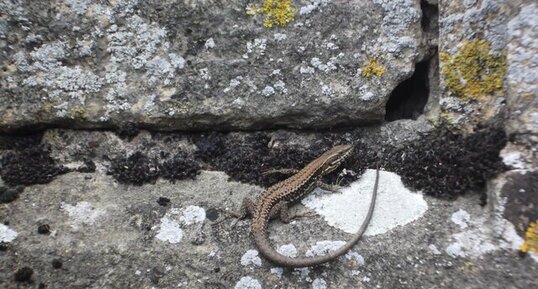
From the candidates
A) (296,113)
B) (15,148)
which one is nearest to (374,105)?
(296,113)

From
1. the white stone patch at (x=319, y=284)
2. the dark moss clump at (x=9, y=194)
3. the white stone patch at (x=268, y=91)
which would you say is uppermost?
the white stone patch at (x=268, y=91)

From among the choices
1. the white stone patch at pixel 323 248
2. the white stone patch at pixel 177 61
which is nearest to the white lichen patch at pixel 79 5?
the white stone patch at pixel 177 61

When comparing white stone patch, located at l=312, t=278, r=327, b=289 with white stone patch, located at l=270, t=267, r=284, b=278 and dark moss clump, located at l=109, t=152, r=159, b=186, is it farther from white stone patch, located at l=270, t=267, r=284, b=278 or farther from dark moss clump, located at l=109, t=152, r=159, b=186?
dark moss clump, located at l=109, t=152, r=159, b=186

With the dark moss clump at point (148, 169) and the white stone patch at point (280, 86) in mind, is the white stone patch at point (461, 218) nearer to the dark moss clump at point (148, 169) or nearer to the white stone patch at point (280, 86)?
the white stone patch at point (280, 86)

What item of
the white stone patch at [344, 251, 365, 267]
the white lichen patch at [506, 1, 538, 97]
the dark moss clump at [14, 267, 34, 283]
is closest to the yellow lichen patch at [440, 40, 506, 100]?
the white lichen patch at [506, 1, 538, 97]

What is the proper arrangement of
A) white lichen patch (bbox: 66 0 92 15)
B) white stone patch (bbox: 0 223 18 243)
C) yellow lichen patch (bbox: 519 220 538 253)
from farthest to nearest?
1. white lichen patch (bbox: 66 0 92 15)
2. white stone patch (bbox: 0 223 18 243)
3. yellow lichen patch (bbox: 519 220 538 253)

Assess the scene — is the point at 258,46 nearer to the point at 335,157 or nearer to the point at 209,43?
the point at 209,43

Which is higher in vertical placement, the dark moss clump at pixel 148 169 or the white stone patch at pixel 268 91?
the white stone patch at pixel 268 91
